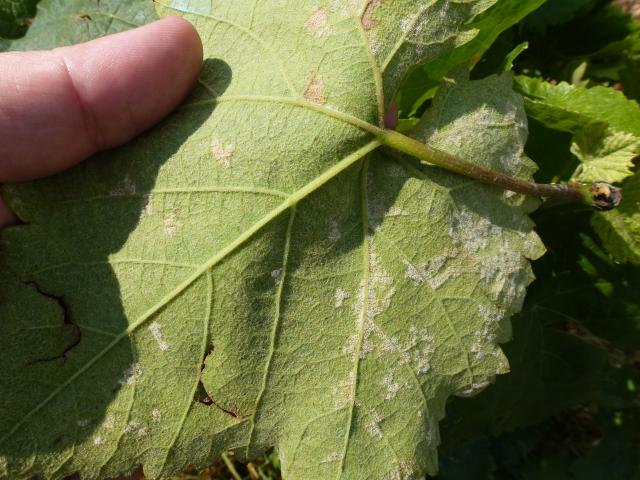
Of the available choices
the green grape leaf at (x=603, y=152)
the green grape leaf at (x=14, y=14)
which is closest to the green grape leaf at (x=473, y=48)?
the green grape leaf at (x=603, y=152)

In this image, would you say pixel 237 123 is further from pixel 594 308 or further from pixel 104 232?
pixel 594 308

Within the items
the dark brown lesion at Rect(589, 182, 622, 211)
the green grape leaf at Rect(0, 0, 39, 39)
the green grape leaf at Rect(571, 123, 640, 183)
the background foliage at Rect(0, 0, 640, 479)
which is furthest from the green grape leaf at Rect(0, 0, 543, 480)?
the green grape leaf at Rect(0, 0, 39, 39)

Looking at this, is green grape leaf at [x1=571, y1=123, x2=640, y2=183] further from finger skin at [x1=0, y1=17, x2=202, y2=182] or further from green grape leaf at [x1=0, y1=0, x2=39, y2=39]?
green grape leaf at [x1=0, y1=0, x2=39, y2=39]

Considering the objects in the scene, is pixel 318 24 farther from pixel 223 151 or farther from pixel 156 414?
pixel 156 414

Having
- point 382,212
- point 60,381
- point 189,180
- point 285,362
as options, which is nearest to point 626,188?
point 382,212

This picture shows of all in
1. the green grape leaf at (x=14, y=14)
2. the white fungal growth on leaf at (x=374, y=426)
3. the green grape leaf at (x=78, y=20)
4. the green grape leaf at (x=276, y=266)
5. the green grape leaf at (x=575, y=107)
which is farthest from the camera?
the green grape leaf at (x=14, y=14)

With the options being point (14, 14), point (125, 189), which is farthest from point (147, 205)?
point (14, 14)

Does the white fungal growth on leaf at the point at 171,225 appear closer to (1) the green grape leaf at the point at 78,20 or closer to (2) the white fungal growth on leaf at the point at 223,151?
(2) the white fungal growth on leaf at the point at 223,151
